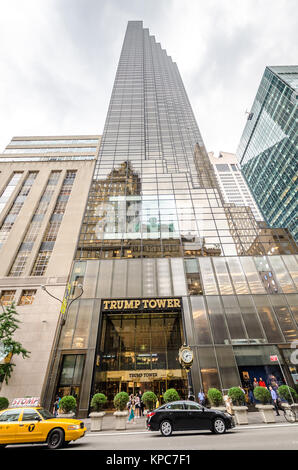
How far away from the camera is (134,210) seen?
103ft

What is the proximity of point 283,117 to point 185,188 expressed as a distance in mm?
71705

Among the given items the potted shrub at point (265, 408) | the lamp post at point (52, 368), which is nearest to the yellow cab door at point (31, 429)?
the lamp post at point (52, 368)

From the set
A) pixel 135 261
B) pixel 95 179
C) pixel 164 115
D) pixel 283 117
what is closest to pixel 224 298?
pixel 135 261

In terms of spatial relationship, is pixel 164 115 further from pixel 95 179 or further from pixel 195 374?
pixel 195 374

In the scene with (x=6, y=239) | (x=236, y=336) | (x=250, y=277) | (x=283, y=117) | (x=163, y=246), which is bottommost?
(x=236, y=336)

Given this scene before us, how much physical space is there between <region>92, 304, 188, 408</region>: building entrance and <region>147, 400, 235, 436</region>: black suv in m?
11.0

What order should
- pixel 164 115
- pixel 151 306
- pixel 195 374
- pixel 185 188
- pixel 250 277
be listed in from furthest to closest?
1. pixel 164 115
2. pixel 185 188
3. pixel 250 277
4. pixel 151 306
5. pixel 195 374

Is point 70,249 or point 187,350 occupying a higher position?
point 70,249

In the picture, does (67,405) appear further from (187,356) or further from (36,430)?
(187,356)

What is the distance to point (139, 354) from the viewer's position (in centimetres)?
2264

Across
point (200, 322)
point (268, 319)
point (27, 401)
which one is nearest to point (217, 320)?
point (200, 322)

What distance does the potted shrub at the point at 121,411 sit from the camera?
39.9 feet

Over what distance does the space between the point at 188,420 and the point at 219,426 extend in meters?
1.50

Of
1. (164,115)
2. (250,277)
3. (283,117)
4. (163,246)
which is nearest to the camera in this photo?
(250,277)
